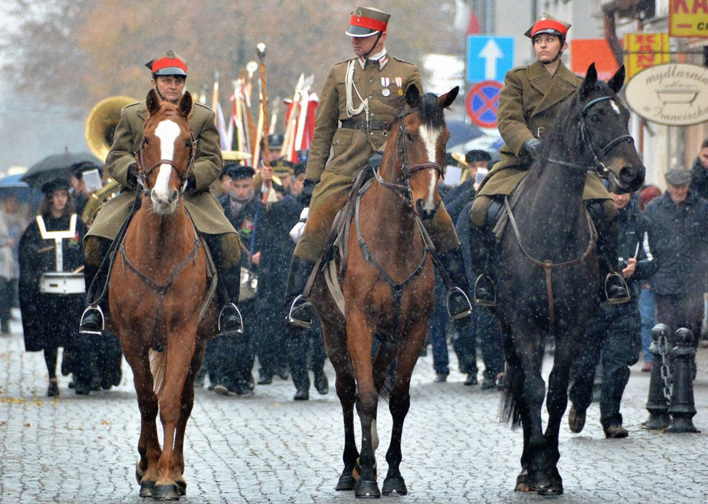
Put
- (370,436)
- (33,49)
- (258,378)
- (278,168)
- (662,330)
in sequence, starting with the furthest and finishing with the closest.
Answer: (33,49)
(278,168)
(258,378)
(662,330)
(370,436)

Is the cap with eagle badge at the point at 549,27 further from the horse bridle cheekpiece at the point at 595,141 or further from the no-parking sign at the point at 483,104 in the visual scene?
the no-parking sign at the point at 483,104

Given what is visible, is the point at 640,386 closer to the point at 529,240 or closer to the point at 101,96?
the point at 529,240

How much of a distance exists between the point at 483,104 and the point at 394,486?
18312 millimetres

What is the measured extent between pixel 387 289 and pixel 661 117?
1023 cm

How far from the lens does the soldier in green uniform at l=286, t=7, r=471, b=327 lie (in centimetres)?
1096

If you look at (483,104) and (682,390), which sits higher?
(483,104)

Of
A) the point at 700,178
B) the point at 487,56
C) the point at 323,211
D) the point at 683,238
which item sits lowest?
the point at 683,238

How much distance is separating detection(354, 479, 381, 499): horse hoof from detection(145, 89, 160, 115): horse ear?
2.68 meters

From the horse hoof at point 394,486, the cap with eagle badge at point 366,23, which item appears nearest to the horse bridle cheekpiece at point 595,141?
the cap with eagle badge at point 366,23

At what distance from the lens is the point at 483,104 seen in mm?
27922

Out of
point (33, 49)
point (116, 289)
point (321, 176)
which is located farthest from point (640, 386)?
point (33, 49)

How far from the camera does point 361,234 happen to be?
10.5m

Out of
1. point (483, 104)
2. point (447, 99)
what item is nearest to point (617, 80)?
point (447, 99)

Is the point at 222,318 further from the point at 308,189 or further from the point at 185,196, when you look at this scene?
the point at 308,189
